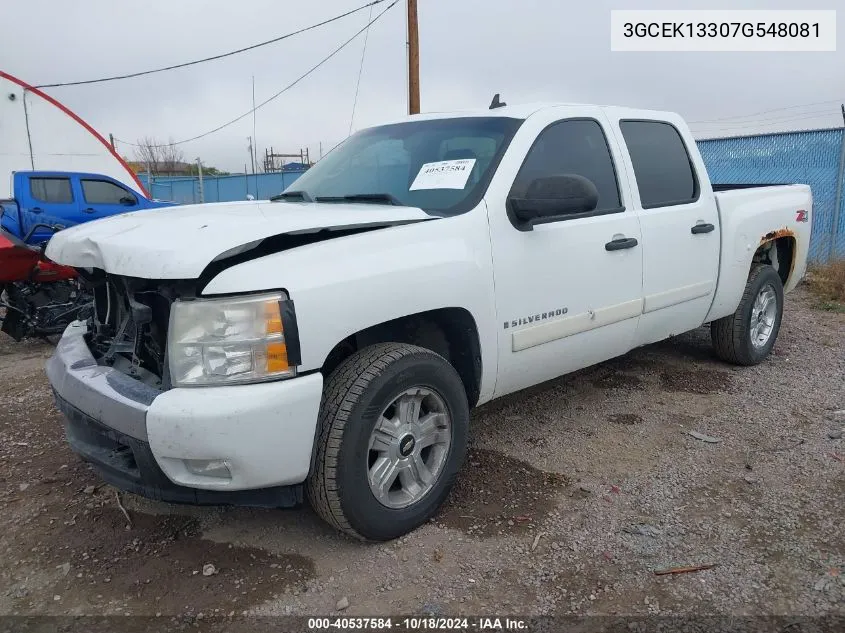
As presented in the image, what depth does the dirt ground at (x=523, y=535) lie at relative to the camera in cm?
238

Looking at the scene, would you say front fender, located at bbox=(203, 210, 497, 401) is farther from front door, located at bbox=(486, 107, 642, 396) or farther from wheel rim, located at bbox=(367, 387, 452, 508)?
wheel rim, located at bbox=(367, 387, 452, 508)

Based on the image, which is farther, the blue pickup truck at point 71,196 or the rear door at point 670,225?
the blue pickup truck at point 71,196

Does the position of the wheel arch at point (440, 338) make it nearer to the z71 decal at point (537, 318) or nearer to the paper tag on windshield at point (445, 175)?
the z71 decal at point (537, 318)

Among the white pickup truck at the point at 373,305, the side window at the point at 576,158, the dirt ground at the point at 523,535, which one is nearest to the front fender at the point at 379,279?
the white pickup truck at the point at 373,305

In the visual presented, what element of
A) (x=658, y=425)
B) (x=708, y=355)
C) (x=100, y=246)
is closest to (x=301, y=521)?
(x=100, y=246)

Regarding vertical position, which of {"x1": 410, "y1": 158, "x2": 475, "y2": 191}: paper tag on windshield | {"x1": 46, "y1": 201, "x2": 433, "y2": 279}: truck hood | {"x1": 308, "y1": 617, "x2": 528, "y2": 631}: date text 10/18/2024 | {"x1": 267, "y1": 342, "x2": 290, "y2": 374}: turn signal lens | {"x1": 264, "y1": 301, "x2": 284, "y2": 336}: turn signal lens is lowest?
{"x1": 308, "y1": 617, "x2": 528, "y2": 631}: date text 10/18/2024

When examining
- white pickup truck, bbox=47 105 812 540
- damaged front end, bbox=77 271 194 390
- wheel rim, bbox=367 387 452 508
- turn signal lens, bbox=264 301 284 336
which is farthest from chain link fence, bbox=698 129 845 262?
damaged front end, bbox=77 271 194 390

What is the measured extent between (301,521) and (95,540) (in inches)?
34.5

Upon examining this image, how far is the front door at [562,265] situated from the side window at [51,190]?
1004 cm

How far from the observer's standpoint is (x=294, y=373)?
2303mm

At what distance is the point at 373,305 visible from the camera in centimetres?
250

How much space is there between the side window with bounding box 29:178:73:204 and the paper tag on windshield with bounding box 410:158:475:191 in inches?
382

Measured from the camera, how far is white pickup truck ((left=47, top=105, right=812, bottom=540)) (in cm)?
225

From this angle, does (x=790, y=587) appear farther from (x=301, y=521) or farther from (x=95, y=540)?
(x=95, y=540)
